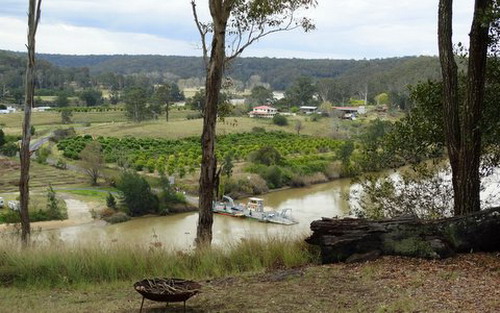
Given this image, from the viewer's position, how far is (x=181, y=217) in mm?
22672

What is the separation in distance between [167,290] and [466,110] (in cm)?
336

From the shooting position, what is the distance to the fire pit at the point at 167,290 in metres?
3.66

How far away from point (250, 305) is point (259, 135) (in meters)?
39.6

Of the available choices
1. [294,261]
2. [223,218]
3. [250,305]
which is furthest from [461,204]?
[223,218]

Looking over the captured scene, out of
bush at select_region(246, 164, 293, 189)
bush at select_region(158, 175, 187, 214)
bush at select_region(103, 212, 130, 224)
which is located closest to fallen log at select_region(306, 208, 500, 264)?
bush at select_region(103, 212, 130, 224)

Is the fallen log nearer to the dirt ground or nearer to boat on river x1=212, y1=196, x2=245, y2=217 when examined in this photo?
the dirt ground

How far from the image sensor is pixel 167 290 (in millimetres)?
3775

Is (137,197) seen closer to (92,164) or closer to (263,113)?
(92,164)

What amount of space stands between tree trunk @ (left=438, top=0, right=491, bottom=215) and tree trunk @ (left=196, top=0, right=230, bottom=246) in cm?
254

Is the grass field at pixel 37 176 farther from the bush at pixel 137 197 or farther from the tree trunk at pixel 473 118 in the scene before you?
the tree trunk at pixel 473 118

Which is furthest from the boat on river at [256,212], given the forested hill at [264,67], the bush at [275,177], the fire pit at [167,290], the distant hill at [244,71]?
the forested hill at [264,67]

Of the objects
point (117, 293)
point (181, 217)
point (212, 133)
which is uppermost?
point (212, 133)

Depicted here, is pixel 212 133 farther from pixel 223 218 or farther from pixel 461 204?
pixel 223 218

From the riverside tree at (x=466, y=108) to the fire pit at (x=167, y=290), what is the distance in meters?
2.92
